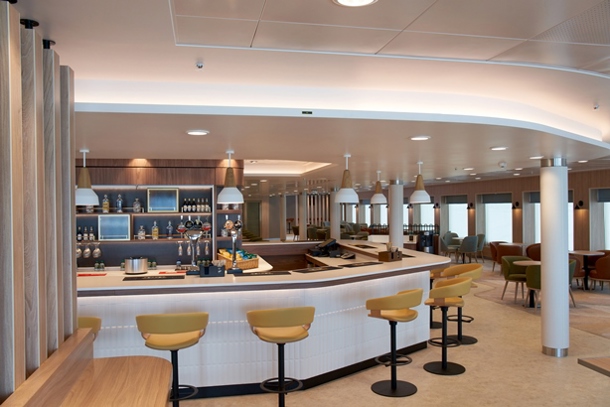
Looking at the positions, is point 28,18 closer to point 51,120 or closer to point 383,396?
point 51,120

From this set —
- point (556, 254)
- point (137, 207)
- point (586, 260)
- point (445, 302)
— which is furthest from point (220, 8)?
point (586, 260)

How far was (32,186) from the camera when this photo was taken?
2158 mm

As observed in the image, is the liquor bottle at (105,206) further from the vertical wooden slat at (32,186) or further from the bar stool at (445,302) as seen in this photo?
the vertical wooden slat at (32,186)

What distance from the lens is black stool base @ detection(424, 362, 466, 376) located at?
5360 mm

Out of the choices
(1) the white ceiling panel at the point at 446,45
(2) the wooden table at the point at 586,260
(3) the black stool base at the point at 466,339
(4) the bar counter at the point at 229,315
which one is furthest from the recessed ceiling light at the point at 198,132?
(2) the wooden table at the point at 586,260

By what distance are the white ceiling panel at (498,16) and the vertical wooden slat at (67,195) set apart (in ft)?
6.29

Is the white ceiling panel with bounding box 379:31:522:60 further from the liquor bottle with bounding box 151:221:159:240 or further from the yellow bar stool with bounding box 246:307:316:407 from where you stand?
the liquor bottle with bounding box 151:221:159:240

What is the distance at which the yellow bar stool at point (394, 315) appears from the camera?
15.1 feet

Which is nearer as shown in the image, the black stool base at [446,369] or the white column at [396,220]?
the black stool base at [446,369]

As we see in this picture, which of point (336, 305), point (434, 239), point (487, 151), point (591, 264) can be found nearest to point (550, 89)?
point (487, 151)

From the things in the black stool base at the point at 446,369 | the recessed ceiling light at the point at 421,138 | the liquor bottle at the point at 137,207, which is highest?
the recessed ceiling light at the point at 421,138

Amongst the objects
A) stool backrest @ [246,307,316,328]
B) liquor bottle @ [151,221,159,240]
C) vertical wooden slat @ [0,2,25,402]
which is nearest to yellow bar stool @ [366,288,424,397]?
stool backrest @ [246,307,316,328]

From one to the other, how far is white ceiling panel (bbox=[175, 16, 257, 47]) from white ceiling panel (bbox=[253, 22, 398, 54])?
7 cm

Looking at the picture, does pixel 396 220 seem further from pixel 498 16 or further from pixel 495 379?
pixel 498 16
